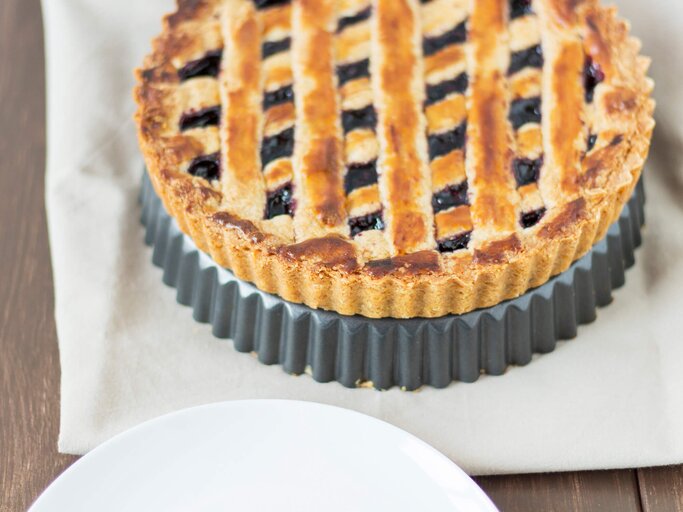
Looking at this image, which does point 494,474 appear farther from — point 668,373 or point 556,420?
point 668,373

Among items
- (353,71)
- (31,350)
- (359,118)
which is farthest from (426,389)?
(31,350)

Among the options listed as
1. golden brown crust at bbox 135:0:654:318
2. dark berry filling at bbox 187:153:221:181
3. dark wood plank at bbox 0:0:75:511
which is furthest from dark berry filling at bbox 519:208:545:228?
dark wood plank at bbox 0:0:75:511

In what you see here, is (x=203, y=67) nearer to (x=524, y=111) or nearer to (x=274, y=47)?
(x=274, y=47)

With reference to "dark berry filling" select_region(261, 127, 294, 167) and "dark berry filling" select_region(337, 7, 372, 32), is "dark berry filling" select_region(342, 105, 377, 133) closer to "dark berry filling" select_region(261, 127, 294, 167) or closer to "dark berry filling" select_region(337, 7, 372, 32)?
"dark berry filling" select_region(261, 127, 294, 167)

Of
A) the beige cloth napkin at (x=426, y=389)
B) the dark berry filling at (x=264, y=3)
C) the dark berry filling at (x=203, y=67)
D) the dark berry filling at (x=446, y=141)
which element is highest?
the dark berry filling at (x=264, y=3)

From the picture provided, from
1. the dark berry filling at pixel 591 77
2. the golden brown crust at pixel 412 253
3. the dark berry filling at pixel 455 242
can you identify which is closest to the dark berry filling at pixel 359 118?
the golden brown crust at pixel 412 253

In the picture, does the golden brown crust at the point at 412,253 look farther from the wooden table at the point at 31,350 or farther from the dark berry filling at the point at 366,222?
the wooden table at the point at 31,350
